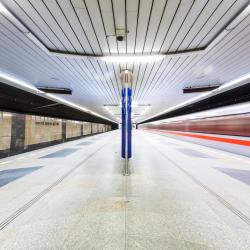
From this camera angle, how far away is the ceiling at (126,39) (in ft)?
8.03

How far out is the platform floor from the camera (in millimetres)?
1639

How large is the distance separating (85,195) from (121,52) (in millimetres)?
3357

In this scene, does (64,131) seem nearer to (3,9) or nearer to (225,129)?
(3,9)

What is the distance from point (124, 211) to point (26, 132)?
6459 mm

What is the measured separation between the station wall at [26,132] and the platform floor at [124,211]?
8.55 feet

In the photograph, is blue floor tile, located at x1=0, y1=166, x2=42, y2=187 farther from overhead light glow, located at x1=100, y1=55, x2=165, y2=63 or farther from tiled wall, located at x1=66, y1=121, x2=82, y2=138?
tiled wall, located at x1=66, y1=121, x2=82, y2=138

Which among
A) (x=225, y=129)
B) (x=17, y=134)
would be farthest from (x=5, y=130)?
(x=225, y=129)

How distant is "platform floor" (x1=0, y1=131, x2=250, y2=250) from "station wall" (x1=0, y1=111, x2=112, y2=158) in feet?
8.55

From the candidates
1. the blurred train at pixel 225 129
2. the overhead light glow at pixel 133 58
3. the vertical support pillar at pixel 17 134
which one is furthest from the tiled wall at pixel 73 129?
the blurred train at pixel 225 129

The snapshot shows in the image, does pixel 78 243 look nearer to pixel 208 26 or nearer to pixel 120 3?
pixel 120 3

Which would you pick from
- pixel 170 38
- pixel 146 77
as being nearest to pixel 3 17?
pixel 170 38

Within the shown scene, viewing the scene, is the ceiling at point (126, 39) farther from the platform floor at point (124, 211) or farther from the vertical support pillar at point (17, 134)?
the platform floor at point (124, 211)

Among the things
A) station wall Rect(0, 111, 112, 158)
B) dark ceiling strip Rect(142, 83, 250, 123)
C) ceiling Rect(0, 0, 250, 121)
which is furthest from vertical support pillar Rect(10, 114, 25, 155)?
dark ceiling strip Rect(142, 83, 250, 123)

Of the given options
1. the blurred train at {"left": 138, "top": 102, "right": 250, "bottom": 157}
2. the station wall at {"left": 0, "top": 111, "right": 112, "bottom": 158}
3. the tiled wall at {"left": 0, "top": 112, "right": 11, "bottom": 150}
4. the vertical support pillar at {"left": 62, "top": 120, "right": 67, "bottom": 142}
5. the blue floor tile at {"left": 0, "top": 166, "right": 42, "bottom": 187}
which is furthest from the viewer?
the vertical support pillar at {"left": 62, "top": 120, "right": 67, "bottom": 142}
